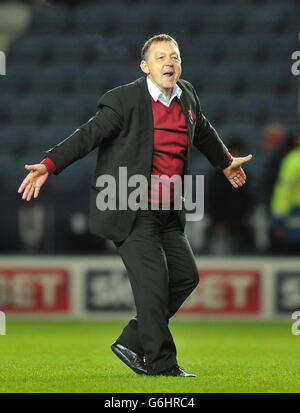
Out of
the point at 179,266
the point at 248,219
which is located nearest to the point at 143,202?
the point at 179,266

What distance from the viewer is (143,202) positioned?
17.6ft

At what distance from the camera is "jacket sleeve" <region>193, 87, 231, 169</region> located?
573cm

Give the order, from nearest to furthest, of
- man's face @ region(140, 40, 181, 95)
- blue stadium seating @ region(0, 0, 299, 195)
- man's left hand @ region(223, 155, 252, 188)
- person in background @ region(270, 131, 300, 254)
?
man's face @ region(140, 40, 181, 95)
man's left hand @ region(223, 155, 252, 188)
person in background @ region(270, 131, 300, 254)
blue stadium seating @ region(0, 0, 299, 195)

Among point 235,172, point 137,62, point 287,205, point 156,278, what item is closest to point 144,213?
point 156,278

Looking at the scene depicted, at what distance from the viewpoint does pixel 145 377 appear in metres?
5.32

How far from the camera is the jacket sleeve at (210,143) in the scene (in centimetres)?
573

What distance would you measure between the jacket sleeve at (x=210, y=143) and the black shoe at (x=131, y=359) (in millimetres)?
1107

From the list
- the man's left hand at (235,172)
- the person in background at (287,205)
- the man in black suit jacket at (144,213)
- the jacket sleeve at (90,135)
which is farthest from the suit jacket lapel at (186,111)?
the person in background at (287,205)

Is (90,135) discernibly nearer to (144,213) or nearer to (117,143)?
(117,143)

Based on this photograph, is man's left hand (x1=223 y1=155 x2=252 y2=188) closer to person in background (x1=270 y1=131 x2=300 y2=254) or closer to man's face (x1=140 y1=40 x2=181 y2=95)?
man's face (x1=140 y1=40 x2=181 y2=95)

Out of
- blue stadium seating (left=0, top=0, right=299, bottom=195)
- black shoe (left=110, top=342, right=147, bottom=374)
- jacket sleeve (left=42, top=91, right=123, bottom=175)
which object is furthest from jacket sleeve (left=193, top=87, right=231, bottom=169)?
blue stadium seating (left=0, top=0, right=299, bottom=195)

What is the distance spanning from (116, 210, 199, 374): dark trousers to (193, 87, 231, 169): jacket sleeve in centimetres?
48

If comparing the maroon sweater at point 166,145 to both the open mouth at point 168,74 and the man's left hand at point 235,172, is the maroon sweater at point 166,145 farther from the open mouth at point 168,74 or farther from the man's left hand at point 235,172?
the man's left hand at point 235,172
